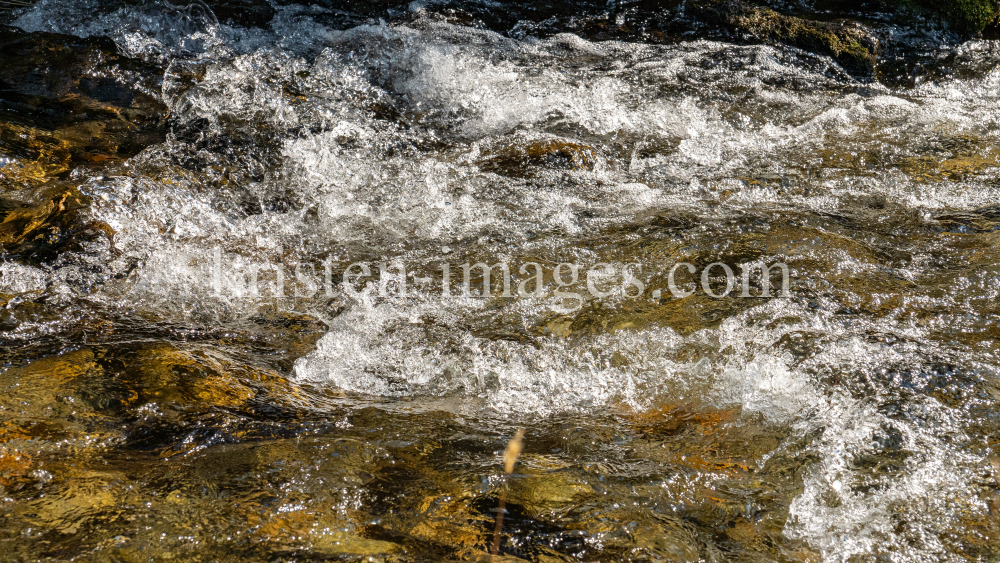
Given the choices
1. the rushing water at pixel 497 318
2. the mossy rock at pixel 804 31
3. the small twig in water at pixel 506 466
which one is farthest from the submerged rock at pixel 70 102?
the mossy rock at pixel 804 31

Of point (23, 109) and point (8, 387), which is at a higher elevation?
point (23, 109)

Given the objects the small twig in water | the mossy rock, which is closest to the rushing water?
the small twig in water

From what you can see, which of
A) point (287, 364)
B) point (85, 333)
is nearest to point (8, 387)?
point (85, 333)

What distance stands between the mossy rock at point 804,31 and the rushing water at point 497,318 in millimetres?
180

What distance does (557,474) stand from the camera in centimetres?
A: 188

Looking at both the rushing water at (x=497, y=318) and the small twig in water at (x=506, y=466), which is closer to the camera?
the small twig in water at (x=506, y=466)

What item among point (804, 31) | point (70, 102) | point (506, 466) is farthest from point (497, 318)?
point (804, 31)

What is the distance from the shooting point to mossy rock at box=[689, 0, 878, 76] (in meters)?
4.83

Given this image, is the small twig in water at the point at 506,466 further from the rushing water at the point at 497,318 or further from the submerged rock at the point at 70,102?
the submerged rock at the point at 70,102

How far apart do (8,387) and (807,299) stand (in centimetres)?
299

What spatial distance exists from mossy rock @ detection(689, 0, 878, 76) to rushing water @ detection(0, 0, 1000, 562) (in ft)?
0.59

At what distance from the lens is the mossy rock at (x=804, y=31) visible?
4.83 metres

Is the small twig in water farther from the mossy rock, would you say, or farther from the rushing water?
the mossy rock

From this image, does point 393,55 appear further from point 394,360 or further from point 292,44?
point 394,360
